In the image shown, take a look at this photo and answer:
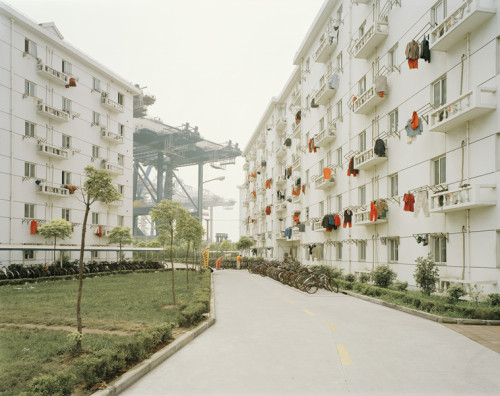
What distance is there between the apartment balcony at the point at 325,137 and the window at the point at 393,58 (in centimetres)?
774

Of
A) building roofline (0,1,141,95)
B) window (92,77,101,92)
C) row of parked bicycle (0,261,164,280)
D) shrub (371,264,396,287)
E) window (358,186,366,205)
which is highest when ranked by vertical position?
building roofline (0,1,141,95)

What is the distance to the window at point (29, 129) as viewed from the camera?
30.6m

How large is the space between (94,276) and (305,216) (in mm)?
17170

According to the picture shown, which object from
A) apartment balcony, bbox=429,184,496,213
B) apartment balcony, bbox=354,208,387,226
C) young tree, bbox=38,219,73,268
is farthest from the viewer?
young tree, bbox=38,219,73,268

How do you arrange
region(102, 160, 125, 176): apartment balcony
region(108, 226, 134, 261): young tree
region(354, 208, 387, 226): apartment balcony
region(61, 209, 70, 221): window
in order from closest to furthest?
region(354, 208, 387, 226): apartment balcony < region(61, 209, 70, 221): window < region(108, 226, 134, 261): young tree < region(102, 160, 125, 176): apartment balcony

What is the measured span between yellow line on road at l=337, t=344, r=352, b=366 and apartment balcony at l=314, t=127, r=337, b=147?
2156cm

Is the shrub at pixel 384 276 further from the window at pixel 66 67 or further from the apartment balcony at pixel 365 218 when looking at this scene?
the window at pixel 66 67

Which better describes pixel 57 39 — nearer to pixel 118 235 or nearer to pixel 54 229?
pixel 54 229

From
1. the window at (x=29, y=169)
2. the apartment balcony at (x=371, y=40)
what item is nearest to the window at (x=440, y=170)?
the apartment balcony at (x=371, y=40)

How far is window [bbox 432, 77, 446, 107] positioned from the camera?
16375 mm

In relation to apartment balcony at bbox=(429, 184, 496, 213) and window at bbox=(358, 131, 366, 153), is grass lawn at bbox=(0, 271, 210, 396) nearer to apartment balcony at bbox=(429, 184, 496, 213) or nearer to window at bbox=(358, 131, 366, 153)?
apartment balcony at bbox=(429, 184, 496, 213)

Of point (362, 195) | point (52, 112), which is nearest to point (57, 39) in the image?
point (52, 112)

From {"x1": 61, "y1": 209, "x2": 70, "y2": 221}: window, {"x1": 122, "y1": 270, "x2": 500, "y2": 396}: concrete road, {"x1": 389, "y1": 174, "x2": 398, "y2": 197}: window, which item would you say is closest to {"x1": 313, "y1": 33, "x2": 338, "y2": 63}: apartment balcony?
{"x1": 389, "y1": 174, "x2": 398, "y2": 197}: window

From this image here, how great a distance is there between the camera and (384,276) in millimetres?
18672
